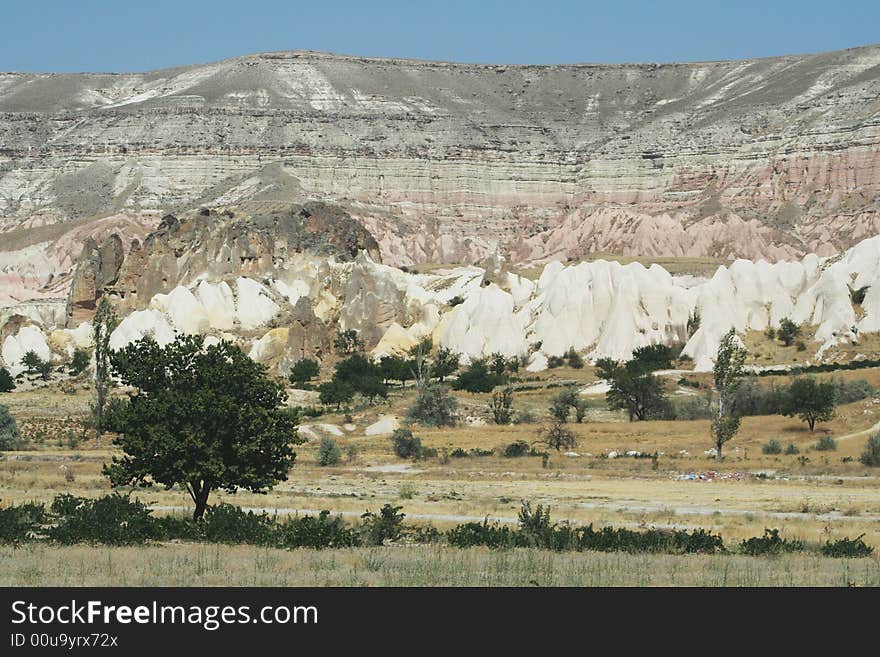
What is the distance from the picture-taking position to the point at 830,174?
192 metres

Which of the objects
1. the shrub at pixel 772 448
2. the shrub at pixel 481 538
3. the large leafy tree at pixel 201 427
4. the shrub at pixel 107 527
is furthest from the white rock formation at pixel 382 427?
the shrub at pixel 481 538

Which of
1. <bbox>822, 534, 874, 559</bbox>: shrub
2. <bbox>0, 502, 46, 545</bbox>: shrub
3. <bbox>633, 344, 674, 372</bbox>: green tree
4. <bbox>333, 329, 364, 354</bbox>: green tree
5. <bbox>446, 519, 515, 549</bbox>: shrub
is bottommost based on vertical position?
<bbox>822, 534, 874, 559</bbox>: shrub

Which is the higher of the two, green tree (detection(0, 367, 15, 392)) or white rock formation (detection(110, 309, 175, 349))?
white rock formation (detection(110, 309, 175, 349))

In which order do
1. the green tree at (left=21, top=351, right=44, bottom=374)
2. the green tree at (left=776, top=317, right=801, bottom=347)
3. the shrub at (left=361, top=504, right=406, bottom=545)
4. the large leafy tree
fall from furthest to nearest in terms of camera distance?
the green tree at (left=21, top=351, right=44, bottom=374) → the green tree at (left=776, top=317, right=801, bottom=347) → the large leafy tree → the shrub at (left=361, top=504, right=406, bottom=545)

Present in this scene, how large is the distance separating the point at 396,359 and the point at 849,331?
3011 cm

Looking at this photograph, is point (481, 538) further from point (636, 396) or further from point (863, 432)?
point (636, 396)

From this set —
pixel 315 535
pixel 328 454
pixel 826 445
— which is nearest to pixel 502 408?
pixel 826 445

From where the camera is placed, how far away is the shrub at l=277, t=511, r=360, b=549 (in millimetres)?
24172

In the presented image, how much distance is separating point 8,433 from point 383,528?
124 feet

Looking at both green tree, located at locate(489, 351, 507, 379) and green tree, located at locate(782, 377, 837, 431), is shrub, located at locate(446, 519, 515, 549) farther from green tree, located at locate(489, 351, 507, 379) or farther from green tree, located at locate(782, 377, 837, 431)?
green tree, located at locate(489, 351, 507, 379)

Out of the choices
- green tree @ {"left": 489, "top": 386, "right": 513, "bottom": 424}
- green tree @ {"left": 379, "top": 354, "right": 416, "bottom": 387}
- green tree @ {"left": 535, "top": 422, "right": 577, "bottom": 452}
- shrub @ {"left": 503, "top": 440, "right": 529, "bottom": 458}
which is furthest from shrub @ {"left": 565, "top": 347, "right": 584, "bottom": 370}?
shrub @ {"left": 503, "top": 440, "right": 529, "bottom": 458}

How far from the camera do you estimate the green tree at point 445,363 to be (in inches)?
3877

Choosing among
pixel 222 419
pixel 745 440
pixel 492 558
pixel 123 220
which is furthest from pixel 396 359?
pixel 123 220

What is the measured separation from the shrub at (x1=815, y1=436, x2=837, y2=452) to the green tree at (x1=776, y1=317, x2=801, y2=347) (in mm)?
43927
